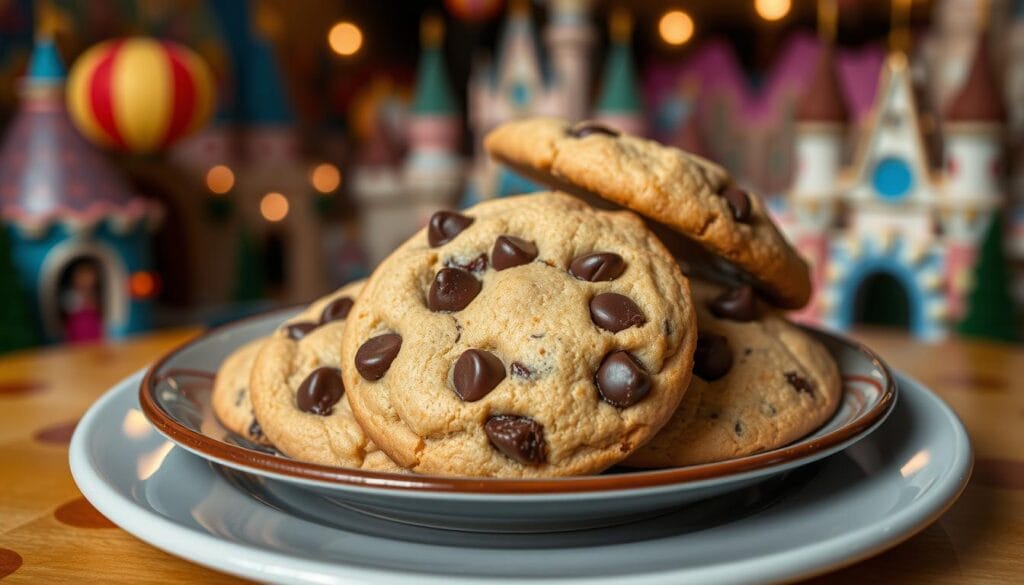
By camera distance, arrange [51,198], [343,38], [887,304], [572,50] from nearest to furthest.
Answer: [51,198]
[887,304]
[572,50]
[343,38]

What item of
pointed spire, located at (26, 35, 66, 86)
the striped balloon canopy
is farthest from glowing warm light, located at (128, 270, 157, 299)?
pointed spire, located at (26, 35, 66, 86)

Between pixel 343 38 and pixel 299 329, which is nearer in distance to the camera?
pixel 299 329

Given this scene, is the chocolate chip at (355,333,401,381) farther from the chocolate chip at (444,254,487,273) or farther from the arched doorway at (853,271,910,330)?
the arched doorway at (853,271,910,330)

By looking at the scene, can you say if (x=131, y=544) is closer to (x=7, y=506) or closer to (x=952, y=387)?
(x=7, y=506)

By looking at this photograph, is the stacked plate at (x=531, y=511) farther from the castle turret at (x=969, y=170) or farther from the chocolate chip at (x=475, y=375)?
the castle turret at (x=969, y=170)

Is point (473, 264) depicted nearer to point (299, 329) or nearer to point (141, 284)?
point (299, 329)

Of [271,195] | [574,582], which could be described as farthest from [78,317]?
[574,582]

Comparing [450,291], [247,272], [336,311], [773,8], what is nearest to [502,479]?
[450,291]
